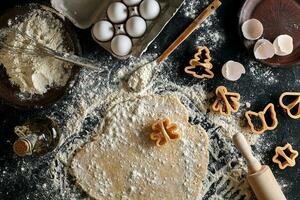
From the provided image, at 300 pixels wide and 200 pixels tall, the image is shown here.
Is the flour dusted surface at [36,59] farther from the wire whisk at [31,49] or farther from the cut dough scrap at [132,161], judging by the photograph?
the cut dough scrap at [132,161]

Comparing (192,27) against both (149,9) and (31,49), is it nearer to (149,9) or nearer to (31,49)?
(149,9)

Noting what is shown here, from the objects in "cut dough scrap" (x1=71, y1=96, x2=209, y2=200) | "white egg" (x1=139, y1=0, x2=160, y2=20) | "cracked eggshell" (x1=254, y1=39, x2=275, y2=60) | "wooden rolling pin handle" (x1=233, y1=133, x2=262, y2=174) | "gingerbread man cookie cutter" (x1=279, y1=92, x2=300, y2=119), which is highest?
"cracked eggshell" (x1=254, y1=39, x2=275, y2=60)

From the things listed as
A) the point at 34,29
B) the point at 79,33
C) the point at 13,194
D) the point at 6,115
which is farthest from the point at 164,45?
the point at 13,194

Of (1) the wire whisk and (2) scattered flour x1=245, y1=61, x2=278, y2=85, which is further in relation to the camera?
(2) scattered flour x1=245, y1=61, x2=278, y2=85

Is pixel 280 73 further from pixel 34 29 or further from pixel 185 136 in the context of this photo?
pixel 34 29

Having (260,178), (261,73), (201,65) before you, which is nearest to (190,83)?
(201,65)

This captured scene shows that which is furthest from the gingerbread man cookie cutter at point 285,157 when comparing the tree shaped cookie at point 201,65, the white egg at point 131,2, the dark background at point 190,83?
the white egg at point 131,2

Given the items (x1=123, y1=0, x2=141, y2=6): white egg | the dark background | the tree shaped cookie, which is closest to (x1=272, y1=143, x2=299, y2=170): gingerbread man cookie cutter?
the dark background

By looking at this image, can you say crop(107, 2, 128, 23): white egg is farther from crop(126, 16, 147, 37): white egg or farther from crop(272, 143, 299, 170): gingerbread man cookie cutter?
crop(272, 143, 299, 170): gingerbread man cookie cutter
